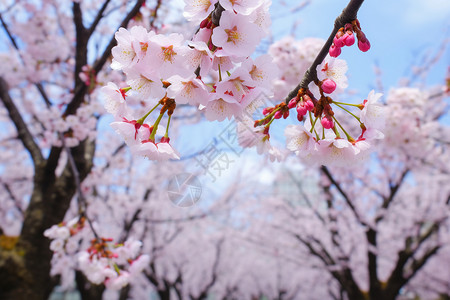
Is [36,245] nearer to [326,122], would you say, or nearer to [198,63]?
[198,63]

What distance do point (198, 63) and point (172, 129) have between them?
2.66 m

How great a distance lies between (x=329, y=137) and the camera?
1.09 metres

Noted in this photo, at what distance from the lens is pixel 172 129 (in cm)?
357

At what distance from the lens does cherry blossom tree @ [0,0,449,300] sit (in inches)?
37.6

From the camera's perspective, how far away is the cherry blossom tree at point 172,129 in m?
0.96

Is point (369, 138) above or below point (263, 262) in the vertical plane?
below

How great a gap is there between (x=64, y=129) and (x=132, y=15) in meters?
1.43

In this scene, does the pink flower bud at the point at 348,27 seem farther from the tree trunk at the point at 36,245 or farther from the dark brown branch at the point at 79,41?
the tree trunk at the point at 36,245

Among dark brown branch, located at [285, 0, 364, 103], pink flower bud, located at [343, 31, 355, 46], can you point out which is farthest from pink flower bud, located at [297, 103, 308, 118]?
pink flower bud, located at [343, 31, 355, 46]

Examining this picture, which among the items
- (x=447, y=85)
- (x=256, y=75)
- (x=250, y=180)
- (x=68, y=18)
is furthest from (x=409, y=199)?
(x=256, y=75)

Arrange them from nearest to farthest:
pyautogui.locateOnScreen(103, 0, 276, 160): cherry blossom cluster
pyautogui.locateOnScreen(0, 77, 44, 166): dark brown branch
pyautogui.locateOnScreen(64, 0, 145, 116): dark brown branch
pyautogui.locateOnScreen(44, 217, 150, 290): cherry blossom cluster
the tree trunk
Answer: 1. pyautogui.locateOnScreen(103, 0, 276, 160): cherry blossom cluster
2. pyautogui.locateOnScreen(44, 217, 150, 290): cherry blossom cluster
3. pyautogui.locateOnScreen(64, 0, 145, 116): dark brown branch
4. the tree trunk
5. pyautogui.locateOnScreen(0, 77, 44, 166): dark brown branch

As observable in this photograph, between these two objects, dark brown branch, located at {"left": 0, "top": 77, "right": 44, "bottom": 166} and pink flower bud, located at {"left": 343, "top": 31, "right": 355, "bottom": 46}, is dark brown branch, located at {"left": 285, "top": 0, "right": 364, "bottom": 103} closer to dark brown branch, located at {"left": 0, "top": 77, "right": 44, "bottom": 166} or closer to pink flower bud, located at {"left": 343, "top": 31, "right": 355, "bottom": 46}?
pink flower bud, located at {"left": 343, "top": 31, "right": 355, "bottom": 46}

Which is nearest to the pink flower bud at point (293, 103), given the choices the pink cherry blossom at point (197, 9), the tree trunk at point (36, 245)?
the pink cherry blossom at point (197, 9)

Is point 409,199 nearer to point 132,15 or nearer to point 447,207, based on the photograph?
point 447,207
